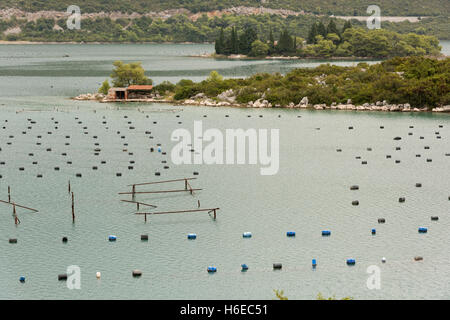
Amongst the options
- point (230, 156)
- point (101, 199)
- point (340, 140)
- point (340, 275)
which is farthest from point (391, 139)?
point (340, 275)

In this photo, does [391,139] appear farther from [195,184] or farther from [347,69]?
[347,69]

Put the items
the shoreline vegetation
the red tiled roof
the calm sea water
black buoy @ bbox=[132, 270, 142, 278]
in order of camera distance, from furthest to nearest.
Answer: the red tiled roof → the shoreline vegetation → black buoy @ bbox=[132, 270, 142, 278] → the calm sea water

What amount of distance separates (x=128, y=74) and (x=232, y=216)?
76548 mm

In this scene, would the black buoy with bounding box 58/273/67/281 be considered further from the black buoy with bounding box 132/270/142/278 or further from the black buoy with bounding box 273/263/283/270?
the black buoy with bounding box 273/263/283/270

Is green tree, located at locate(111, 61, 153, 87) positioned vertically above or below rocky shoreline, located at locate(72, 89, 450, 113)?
above

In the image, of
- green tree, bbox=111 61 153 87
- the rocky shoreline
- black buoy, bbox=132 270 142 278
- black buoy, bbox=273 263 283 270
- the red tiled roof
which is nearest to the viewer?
black buoy, bbox=132 270 142 278

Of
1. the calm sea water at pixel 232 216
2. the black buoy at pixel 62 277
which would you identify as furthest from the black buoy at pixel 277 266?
the black buoy at pixel 62 277

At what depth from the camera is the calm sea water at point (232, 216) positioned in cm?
4259

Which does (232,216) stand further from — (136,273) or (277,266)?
(136,273)

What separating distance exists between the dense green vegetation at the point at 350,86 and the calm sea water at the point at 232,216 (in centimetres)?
1179

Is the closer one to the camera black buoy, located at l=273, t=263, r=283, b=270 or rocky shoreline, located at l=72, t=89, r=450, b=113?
black buoy, located at l=273, t=263, r=283, b=270

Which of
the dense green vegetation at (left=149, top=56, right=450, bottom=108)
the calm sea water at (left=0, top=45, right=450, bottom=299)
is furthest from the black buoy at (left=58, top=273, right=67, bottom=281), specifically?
the dense green vegetation at (left=149, top=56, right=450, bottom=108)

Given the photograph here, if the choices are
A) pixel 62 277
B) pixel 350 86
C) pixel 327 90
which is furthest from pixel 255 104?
pixel 62 277

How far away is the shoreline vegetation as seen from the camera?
11094 centimetres
